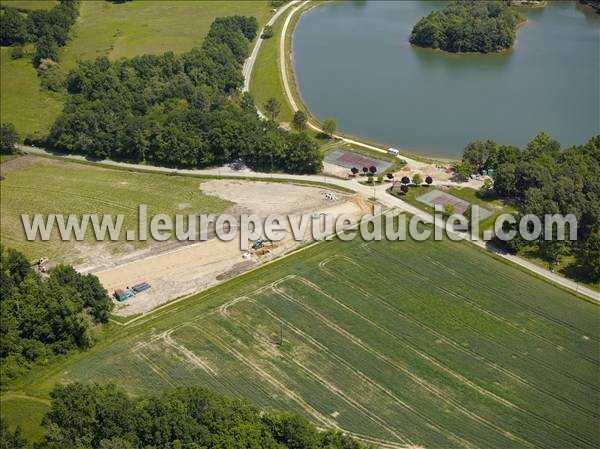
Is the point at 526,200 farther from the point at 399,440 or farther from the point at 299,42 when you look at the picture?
the point at 299,42

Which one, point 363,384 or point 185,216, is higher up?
point 185,216

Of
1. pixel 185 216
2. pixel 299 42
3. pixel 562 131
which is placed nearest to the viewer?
pixel 185 216

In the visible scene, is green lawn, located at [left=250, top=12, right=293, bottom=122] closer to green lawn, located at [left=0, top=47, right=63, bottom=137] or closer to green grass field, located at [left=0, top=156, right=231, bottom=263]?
green grass field, located at [left=0, top=156, right=231, bottom=263]

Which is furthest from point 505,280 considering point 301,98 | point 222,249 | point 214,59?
point 214,59

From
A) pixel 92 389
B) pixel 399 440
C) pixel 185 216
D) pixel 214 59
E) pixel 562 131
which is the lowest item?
pixel 399 440

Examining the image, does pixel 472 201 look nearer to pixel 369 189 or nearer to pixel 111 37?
pixel 369 189

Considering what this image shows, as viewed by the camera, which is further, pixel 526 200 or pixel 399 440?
pixel 526 200
